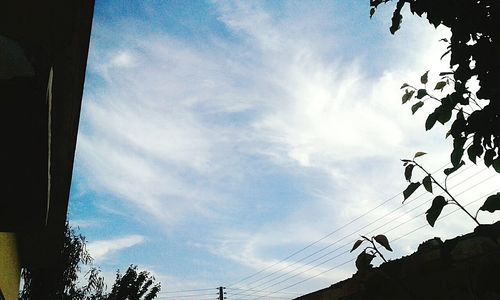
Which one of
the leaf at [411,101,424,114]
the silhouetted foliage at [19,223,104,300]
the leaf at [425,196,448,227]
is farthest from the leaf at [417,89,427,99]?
the silhouetted foliage at [19,223,104,300]

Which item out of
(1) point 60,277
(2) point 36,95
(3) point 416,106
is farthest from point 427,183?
(1) point 60,277

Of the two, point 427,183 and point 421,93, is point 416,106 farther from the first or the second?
point 427,183

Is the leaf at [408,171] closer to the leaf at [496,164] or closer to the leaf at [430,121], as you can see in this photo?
the leaf at [430,121]

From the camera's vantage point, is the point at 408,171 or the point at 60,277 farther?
the point at 60,277

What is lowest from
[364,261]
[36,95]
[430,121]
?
[364,261]

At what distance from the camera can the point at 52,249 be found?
5.26 metres

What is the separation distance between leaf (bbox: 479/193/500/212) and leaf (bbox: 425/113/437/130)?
47 cm

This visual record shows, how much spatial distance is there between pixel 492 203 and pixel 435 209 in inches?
8.7

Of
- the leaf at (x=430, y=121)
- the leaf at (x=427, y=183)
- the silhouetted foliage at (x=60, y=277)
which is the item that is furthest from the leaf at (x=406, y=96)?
the silhouetted foliage at (x=60, y=277)

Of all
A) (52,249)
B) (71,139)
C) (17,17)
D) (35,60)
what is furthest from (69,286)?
(35,60)

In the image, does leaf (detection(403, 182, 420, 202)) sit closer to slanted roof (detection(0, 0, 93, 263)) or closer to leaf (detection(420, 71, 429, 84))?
leaf (detection(420, 71, 429, 84))

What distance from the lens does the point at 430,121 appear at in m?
1.60

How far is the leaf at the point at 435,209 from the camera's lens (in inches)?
53.7

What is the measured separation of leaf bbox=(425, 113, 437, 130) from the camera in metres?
1.58
